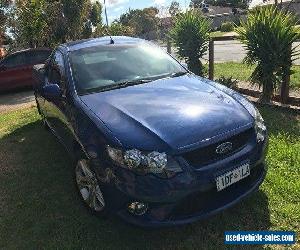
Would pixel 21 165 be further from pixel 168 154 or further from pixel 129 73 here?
pixel 168 154

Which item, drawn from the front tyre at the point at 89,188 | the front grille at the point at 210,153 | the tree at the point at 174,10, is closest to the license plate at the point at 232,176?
the front grille at the point at 210,153

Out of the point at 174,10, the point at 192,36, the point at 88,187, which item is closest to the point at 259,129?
the point at 88,187

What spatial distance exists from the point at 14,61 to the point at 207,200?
465 inches

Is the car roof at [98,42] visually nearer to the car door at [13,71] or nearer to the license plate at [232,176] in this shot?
the license plate at [232,176]

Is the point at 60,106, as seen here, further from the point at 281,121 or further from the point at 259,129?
the point at 281,121

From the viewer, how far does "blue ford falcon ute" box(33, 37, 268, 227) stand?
3221 millimetres

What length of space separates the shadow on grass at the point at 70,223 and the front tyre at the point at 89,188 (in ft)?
0.64

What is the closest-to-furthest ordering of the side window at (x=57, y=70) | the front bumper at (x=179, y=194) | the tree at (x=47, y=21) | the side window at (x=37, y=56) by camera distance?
the front bumper at (x=179, y=194)
the side window at (x=57, y=70)
the side window at (x=37, y=56)
the tree at (x=47, y=21)

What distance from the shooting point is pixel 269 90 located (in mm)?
6996

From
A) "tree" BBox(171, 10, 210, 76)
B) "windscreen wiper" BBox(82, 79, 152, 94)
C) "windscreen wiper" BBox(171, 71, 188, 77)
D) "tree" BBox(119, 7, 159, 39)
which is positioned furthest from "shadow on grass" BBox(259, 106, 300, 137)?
"tree" BBox(119, 7, 159, 39)

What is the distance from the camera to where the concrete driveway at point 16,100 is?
11.3m

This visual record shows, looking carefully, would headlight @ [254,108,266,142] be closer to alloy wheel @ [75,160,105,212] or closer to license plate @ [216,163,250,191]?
license plate @ [216,163,250,191]

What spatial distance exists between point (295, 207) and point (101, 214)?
6.29 ft

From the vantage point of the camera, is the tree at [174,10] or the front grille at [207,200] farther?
the tree at [174,10]
